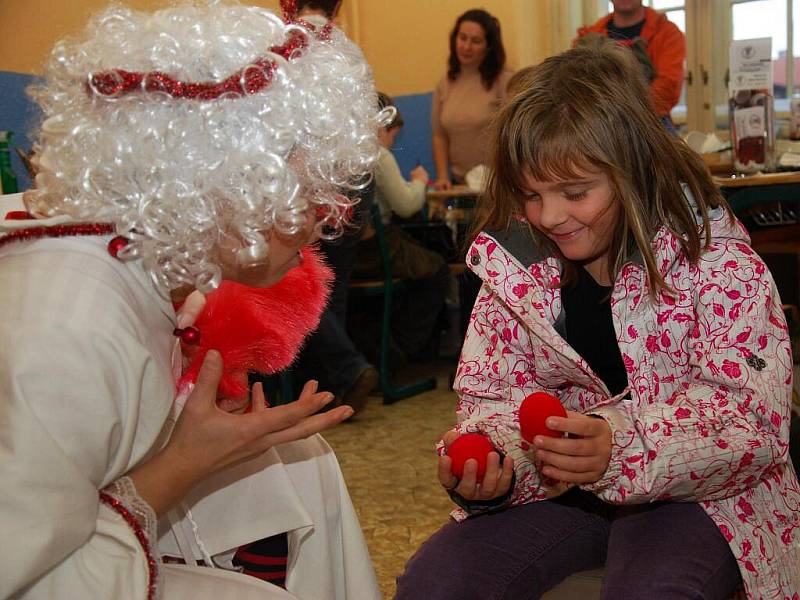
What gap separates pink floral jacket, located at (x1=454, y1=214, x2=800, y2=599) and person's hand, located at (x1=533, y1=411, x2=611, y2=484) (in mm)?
28

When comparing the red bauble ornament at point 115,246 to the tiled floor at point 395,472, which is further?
the tiled floor at point 395,472

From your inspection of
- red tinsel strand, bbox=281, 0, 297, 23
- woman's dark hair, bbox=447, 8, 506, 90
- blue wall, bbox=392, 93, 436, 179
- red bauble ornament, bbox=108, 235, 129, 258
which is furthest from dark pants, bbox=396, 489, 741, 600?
blue wall, bbox=392, 93, 436, 179

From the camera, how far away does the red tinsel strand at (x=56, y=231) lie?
1.04 meters

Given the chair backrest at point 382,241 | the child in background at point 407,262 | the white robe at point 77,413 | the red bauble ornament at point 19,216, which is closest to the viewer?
the white robe at point 77,413

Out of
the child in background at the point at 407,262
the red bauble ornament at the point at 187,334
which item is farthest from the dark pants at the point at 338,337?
the red bauble ornament at the point at 187,334

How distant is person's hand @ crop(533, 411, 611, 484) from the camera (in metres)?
1.18

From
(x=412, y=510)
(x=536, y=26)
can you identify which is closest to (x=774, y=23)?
(x=536, y=26)

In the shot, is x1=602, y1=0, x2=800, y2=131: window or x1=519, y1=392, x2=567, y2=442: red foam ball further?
x1=602, y1=0, x2=800, y2=131: window

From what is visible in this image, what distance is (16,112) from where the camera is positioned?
7.82 feet

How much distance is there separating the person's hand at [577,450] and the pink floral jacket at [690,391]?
28mm

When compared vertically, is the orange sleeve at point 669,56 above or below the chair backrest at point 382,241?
above

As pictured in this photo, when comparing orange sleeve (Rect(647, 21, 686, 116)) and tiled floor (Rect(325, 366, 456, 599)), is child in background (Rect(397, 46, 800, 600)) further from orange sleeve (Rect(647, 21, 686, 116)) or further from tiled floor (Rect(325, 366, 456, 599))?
orange sleeve (Rect(647, 21, 686, 116))

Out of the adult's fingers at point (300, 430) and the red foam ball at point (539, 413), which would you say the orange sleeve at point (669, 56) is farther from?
the adult's fingers at point (300, 430)

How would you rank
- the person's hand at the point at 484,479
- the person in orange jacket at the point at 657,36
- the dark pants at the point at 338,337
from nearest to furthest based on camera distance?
1. the person's hand at the point at 484,479
2. the dark pants at the point at 338,337
3. the person in orange jacket at the point at 657,36
